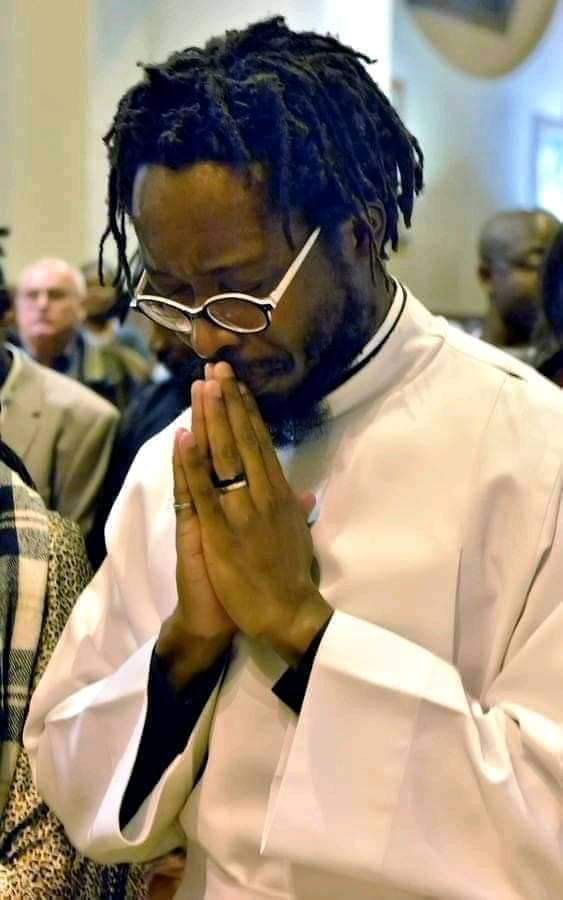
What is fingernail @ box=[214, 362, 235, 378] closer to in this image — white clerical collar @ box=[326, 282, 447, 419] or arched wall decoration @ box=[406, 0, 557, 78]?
white clerical collar @ box=[326, 282, 447, 419]

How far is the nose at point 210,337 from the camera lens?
52.3 inches

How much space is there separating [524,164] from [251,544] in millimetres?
6722

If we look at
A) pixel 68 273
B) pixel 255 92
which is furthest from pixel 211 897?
pixel 68 273

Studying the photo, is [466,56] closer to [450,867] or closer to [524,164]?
[524,164]

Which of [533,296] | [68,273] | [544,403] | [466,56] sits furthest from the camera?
[466,56]

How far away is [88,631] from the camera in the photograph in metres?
1.59

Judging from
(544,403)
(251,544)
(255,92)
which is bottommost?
(251,544)

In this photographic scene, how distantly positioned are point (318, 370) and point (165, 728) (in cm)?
41

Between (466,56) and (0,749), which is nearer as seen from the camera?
(0,749)

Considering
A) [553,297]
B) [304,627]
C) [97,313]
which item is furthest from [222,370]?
[97,313]

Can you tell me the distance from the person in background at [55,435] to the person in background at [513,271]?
113cm

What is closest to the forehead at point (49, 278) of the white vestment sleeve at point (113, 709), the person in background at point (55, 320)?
the person in background at point (55, 320)

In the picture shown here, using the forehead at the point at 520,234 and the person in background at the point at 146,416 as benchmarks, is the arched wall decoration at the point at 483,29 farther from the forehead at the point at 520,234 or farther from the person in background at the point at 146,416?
the person in background at the point at 146,416

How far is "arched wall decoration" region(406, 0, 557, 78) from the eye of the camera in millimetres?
6883
